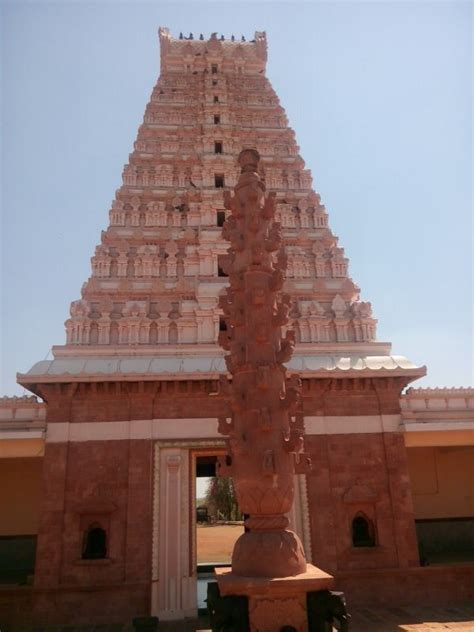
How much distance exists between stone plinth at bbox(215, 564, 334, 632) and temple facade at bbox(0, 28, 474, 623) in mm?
5008

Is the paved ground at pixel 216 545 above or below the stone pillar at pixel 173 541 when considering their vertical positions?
below

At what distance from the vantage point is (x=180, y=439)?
48.8 ft

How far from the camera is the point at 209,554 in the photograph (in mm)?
27969

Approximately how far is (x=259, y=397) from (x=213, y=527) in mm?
42827

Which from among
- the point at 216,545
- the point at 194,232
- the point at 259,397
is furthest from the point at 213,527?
the point at 259,397

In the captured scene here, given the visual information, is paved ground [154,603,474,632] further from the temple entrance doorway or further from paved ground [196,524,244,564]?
paved ground [196,524,244,564]

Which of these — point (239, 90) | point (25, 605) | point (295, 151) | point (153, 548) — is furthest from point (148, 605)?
point (239, 90)

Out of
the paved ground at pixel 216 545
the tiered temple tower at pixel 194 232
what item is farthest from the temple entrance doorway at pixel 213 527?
the tiered temple tower at pixel 194 232

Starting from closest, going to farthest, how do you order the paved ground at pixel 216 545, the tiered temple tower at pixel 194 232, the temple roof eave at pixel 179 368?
the temple roof eave at pixel 179 368
the tiered temple tower at pixel 194 232
the paved ground at pixel 216 545

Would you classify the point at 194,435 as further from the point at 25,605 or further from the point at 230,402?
the point at 230,402

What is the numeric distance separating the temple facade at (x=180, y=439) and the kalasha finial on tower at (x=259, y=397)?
3833 mm

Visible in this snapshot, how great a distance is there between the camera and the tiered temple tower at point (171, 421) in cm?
1384

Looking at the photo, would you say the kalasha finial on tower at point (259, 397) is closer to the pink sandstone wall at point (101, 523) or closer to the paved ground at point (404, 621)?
the paved ground at point (404, 621)

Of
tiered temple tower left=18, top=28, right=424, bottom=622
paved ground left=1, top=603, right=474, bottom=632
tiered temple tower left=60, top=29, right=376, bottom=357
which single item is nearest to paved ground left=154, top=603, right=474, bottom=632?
paved ground left=1, top=603, right=474, bottom=632
